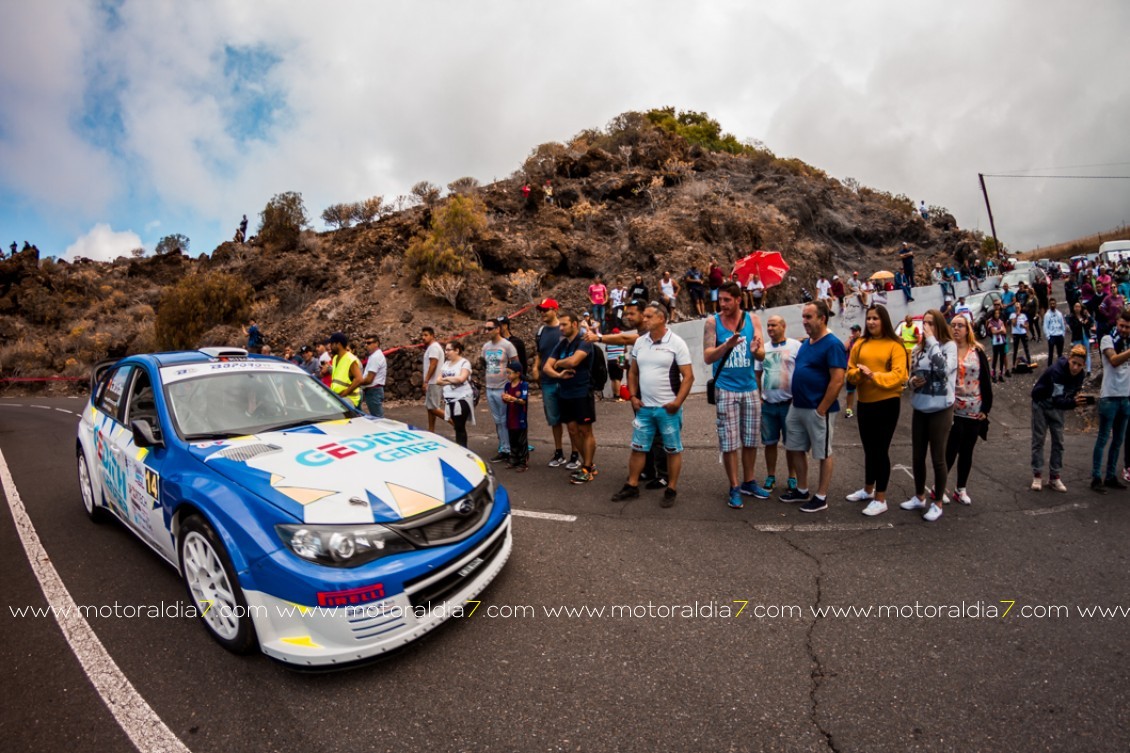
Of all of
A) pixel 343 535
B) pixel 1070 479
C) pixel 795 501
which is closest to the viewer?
pixel 343 535

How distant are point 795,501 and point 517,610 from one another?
3043mm

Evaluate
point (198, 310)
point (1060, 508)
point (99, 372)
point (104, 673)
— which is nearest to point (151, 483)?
point (104, 673)

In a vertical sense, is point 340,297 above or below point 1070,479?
above

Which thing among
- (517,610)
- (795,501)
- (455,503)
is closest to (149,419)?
(455,503)

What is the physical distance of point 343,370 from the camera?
7.11 meters

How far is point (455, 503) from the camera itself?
3.12m

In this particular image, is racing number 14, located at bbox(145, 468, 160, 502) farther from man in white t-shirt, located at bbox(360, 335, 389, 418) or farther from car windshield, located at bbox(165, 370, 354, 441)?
man in white t-shirt, located at bbox(360, 335, 389, 418)

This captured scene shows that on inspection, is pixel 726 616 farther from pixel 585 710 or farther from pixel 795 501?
pixel 795 501

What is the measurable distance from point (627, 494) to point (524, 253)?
15.6 m

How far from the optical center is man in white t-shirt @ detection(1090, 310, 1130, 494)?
535 centimetres

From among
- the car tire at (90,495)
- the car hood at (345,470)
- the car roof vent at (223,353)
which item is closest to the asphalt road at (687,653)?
the car tire at (90,495)

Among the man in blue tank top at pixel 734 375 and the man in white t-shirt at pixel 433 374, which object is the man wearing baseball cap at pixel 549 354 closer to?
the man in white t-shirt at pixel 433 374

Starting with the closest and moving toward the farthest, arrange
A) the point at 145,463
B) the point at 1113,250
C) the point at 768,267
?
the point at 145,463 → the point at 768,267 → the point at 1113,250

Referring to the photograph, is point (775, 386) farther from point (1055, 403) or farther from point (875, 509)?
point (1055, 403)
